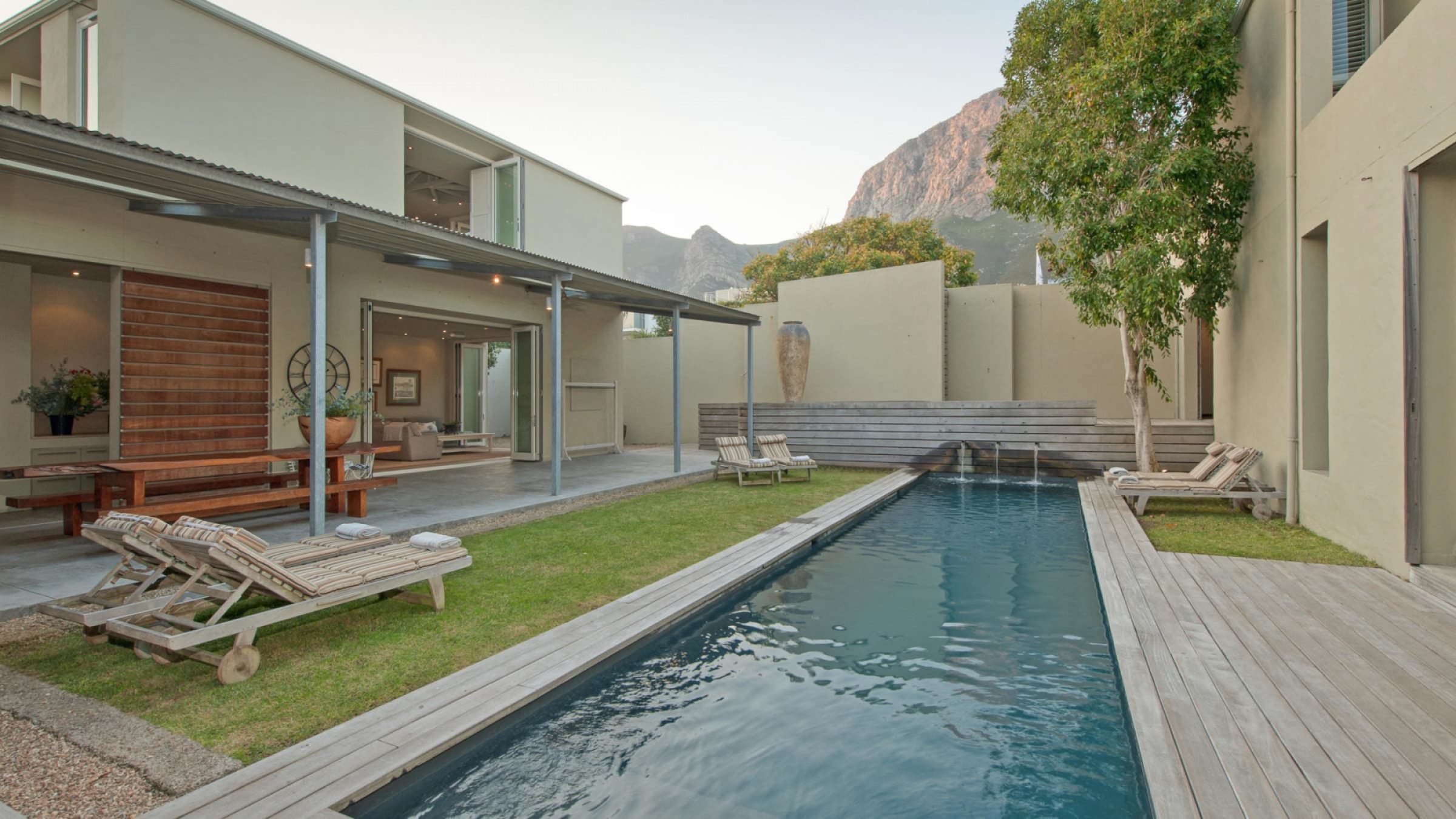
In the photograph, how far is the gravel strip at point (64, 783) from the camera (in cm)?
199

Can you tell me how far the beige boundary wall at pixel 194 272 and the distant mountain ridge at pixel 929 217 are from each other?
1661 inches

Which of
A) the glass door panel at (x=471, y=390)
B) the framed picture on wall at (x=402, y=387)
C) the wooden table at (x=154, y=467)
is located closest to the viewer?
the wooden table at (x=154, y=467)

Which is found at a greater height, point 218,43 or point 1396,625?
point 218,43

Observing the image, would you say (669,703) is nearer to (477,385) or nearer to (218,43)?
(218,43)

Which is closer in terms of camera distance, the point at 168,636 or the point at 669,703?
the point at 168,636

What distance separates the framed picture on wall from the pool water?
41.2ft

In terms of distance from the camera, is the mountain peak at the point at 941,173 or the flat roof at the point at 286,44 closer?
the flat roof at the point at 286,44

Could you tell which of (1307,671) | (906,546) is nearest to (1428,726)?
(1307,671)

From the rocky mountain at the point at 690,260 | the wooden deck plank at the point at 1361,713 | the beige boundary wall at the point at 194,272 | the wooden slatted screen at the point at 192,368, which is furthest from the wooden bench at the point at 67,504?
Result: the rocky mountain at the point at 690,260

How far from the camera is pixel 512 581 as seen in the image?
15.0 feet

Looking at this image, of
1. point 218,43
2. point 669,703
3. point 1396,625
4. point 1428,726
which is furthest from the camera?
point 218,43

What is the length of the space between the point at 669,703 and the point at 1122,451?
9.51 m

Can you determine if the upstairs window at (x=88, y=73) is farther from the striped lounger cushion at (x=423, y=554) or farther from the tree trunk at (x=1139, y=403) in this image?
the tree trunk at (x=1139, y=403)

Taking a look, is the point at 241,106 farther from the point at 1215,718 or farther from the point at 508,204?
the point at 1215,718
